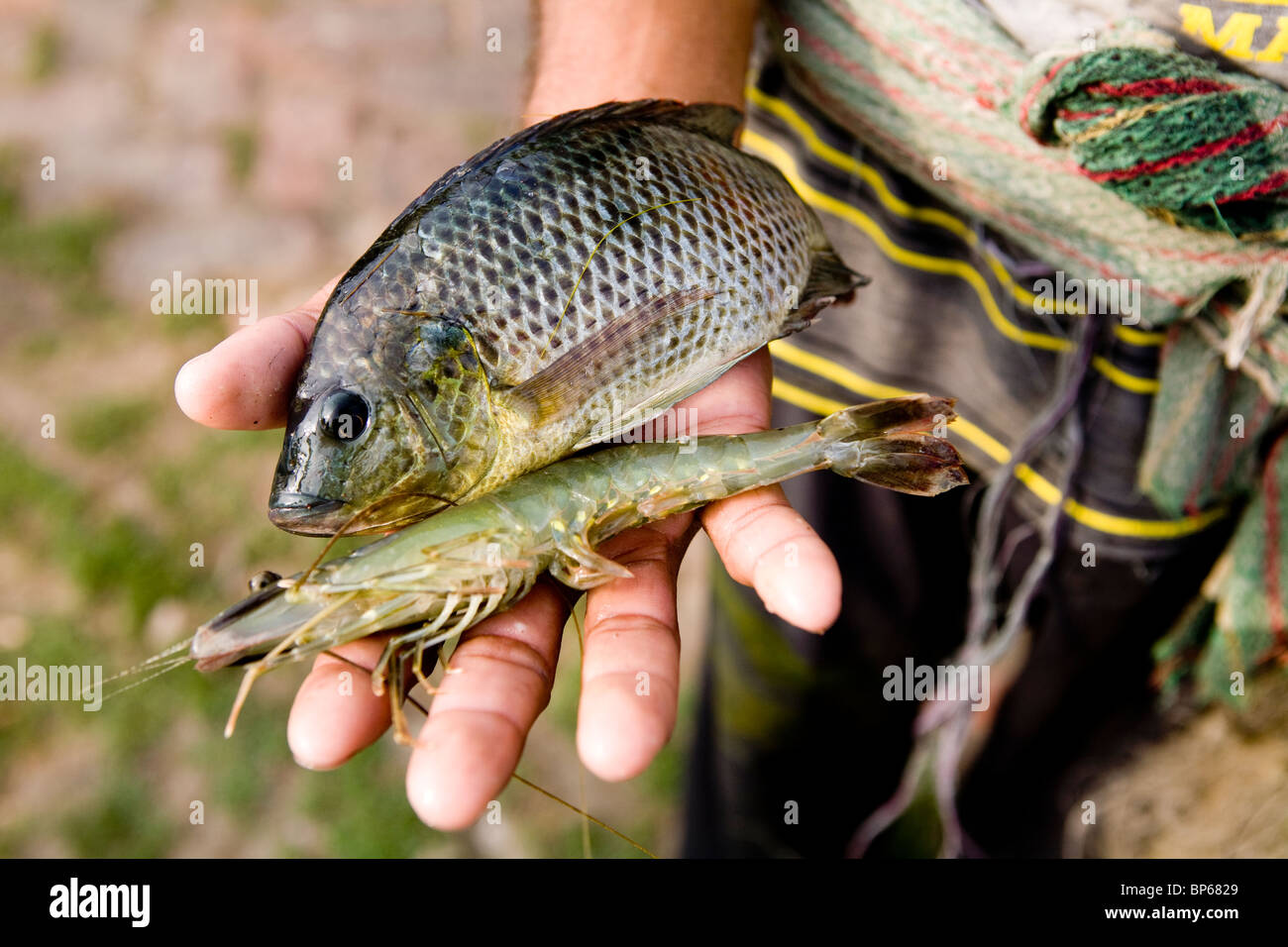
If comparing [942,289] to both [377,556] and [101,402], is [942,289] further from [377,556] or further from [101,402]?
[101,402]

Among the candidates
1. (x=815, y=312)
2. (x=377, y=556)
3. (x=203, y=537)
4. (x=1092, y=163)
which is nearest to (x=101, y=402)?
(x=203, y=537)

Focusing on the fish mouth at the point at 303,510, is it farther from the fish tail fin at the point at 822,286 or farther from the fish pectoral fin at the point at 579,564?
the fish tail fin at the point at 822,286

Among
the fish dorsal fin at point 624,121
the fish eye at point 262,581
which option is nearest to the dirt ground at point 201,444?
the fish dorsal fin at point 624,121

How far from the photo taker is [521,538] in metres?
1.94

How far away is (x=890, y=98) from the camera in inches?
95.7

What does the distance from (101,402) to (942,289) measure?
4.66 m

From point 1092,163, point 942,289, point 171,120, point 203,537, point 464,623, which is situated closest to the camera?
point 464,623

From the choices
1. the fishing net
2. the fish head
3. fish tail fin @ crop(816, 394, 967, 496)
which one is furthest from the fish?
the fishing net

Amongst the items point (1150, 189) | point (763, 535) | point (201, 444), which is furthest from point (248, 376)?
point (201, 444)

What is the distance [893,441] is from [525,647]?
959 mm

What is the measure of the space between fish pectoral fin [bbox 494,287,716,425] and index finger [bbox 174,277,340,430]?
0.49 m

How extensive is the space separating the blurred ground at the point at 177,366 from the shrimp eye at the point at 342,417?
124 centimetres

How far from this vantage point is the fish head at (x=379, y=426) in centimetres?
184

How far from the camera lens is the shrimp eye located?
6.01ft
